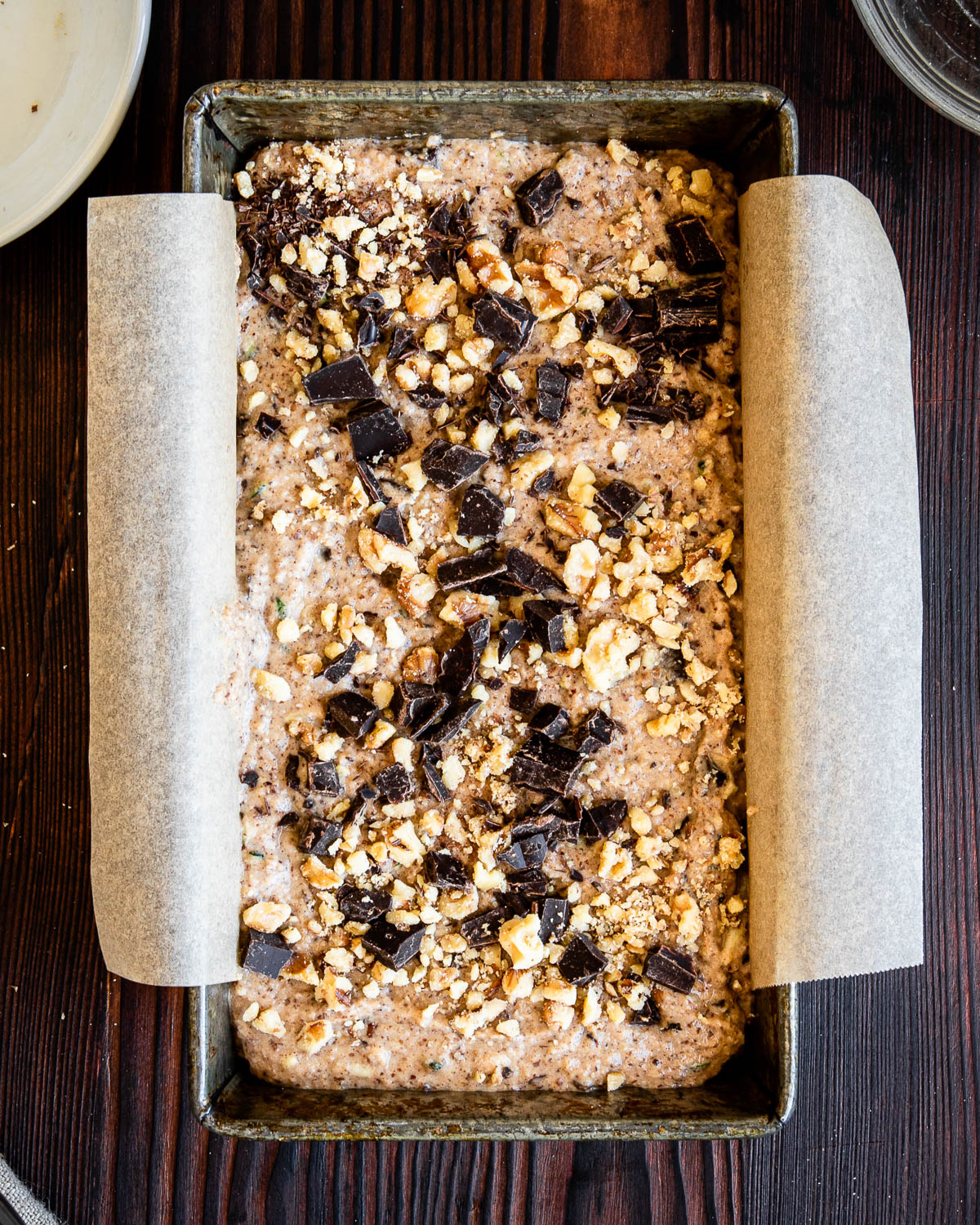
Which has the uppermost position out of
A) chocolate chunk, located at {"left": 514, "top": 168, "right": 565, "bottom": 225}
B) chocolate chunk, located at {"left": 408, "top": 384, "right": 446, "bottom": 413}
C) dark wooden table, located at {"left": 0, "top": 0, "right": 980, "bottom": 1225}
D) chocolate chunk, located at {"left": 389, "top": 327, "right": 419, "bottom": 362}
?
chocolate chunk, located at {"left": 514, "top": 168, "right": 565, "bottom": 225}

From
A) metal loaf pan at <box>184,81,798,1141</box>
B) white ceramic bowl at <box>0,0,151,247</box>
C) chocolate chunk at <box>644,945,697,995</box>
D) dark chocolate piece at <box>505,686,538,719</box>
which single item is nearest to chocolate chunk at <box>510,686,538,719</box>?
dark chocolate piece at <box>505,686,538,719</box>

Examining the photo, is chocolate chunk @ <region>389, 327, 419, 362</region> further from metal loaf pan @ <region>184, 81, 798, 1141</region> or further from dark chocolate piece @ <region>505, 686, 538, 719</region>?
dark chocolate piece @ <region>505, 686, 538, 719</region>

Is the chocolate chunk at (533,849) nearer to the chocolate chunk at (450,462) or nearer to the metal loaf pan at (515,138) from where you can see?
the metal loaf pan at (515,138)

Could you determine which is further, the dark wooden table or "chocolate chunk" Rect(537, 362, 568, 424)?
the dark wooden table

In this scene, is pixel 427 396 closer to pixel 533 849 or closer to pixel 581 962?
pixel 533 849

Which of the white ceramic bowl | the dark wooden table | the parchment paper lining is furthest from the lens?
the dark wooden table

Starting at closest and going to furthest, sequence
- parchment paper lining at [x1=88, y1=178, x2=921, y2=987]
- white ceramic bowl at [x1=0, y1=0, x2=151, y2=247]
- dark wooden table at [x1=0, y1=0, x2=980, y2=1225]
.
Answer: parchment paper lining at [x1=88, y1=178, x2=921, y2=987], white ceramic bowl at [x1=0, y1=0, x2=151, y2=247], dark wooden table at [x1=0, y1=0, x2=980, y2=1225]

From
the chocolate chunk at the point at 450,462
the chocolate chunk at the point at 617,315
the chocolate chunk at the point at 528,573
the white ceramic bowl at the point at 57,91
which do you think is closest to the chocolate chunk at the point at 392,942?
the chocolate chunk at the point at 528,573

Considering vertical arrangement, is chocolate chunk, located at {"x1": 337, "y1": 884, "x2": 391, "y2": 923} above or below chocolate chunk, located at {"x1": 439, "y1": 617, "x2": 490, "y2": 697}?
below
